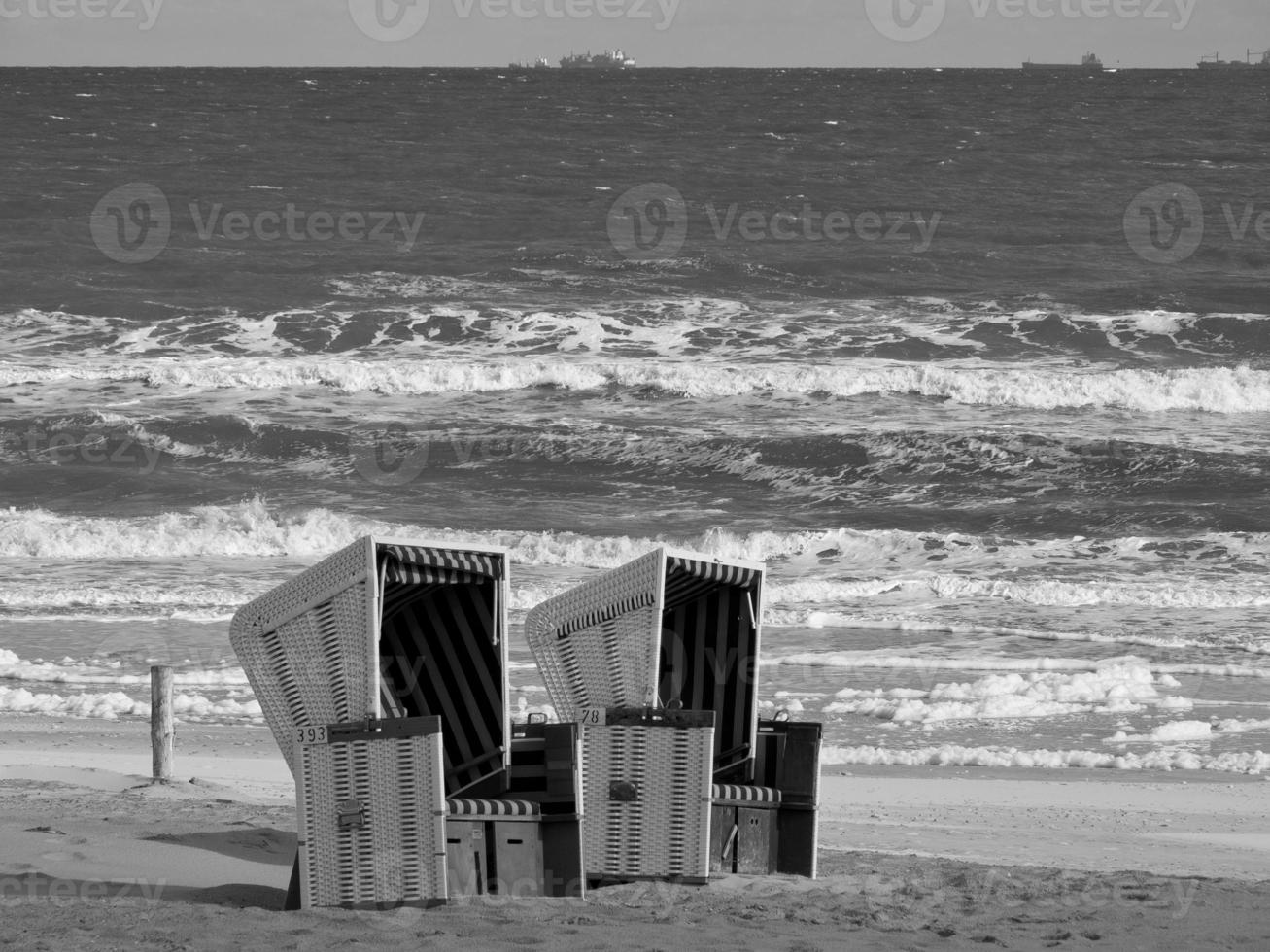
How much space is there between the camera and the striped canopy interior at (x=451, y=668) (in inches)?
289

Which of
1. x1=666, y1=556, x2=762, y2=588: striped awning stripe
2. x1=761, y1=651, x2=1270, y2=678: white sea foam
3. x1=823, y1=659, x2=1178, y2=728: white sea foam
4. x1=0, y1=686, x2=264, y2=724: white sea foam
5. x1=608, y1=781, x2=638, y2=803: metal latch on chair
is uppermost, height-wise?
x1=666, y1=556, x2=762, y2=588: striped awning stripe

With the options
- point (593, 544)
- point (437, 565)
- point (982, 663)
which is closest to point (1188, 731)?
point (982, 663)

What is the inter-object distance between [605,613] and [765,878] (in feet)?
4.96

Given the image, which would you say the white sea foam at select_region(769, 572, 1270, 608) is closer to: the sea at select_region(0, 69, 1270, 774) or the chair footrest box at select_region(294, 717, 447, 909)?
the sea at select_region(0, 69, 1270, 774)

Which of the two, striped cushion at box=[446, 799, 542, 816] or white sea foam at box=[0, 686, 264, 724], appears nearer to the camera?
striped cushion at box=[446, 799, 542, 816]

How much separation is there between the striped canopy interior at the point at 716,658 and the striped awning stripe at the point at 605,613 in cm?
77

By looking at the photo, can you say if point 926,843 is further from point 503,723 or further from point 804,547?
point 804,547

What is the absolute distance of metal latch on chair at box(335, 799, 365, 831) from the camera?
6.38m

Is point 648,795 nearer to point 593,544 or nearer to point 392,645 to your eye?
point 392,645

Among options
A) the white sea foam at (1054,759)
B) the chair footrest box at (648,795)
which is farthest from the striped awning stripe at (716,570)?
the white sea foam at (1054,759)

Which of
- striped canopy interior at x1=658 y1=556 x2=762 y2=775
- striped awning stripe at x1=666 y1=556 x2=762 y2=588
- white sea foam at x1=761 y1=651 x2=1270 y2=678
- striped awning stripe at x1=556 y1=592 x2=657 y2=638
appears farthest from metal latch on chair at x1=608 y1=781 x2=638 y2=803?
white sea foam at x1=761 y1=651 x2=1270 y2=678

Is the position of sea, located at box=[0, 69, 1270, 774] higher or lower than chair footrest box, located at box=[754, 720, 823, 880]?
higher

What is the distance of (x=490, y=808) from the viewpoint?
6.68 metres

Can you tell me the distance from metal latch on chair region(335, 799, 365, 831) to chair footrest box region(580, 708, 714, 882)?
114 centimetres
